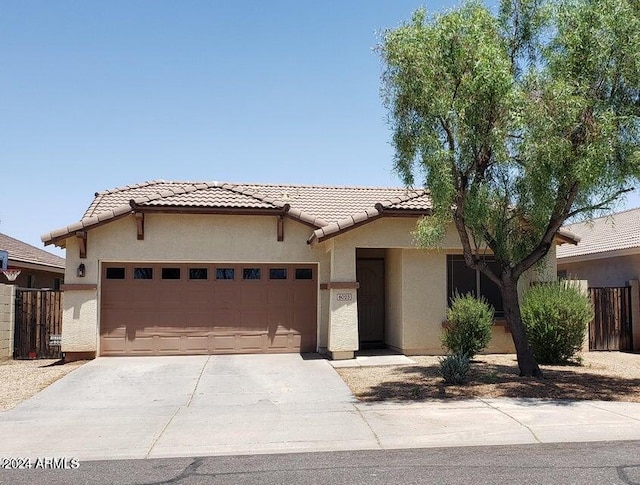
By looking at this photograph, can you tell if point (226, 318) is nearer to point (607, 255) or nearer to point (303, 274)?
point (303, 274)

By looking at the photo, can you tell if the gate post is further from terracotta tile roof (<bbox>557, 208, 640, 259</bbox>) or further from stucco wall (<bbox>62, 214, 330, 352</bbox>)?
stucco wall (<bbox>62, 214, 330, 352</bbox>)

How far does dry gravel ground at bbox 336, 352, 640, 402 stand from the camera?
10.7 meters

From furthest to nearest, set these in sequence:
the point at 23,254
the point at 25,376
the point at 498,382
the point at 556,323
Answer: the point at 23,254, the point at 556,323, the point at 25,376, the point at 498,382

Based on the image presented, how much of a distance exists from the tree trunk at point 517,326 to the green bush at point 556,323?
2334 mm

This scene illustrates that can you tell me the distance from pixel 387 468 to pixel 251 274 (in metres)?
10.2

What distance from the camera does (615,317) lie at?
1797cm

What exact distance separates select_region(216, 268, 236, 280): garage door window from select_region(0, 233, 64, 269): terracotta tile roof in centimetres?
898

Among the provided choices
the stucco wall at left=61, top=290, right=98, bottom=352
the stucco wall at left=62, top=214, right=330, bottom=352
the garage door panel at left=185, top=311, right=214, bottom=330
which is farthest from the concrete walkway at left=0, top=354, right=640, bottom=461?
the garage door panel at left=185, top=311, right=214, bottom=330

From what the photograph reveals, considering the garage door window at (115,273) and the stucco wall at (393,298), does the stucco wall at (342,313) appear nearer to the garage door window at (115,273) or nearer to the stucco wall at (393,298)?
the stucco wall at (393,298)

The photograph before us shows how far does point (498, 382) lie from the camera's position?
38.5 feet

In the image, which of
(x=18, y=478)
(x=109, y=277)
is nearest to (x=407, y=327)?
(x=109, y=277)

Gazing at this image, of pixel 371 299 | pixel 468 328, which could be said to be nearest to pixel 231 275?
pixel 371 299

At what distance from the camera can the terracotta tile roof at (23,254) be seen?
21875mm

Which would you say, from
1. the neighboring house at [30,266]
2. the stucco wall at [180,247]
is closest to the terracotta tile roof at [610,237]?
the stucco wall at [180,247]
